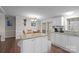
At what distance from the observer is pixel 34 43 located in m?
1.18

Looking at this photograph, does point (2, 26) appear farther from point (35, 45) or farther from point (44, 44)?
point (44, 44)

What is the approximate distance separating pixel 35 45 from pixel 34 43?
34 millimetres

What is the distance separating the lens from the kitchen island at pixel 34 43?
1132 millimetres

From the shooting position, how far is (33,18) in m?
1.15

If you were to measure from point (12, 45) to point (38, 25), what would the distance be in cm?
44

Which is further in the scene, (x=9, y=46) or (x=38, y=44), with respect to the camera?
(x=38, y=44)

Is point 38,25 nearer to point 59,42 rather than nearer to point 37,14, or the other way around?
point 37,14

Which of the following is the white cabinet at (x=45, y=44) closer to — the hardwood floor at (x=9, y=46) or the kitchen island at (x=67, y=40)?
the kitchen island at (x=67, y=40)

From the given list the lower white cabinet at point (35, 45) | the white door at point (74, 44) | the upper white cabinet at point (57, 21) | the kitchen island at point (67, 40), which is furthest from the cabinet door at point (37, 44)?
the white door at point (74, 44)

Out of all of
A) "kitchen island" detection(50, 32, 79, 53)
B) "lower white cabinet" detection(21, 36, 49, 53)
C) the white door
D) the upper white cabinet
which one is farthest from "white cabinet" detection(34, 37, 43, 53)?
the white door

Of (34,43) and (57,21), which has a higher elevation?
(57,21)

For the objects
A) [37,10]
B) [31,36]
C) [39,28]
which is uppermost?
[37,10]

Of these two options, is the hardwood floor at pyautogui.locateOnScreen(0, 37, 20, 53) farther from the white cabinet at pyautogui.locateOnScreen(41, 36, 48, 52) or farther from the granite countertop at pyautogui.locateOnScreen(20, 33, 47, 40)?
the white cabinet at pyautogui.locateOnScreen(41, 36, 48, 52)

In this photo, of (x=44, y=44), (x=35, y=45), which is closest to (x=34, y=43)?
(x=35, y=45)
